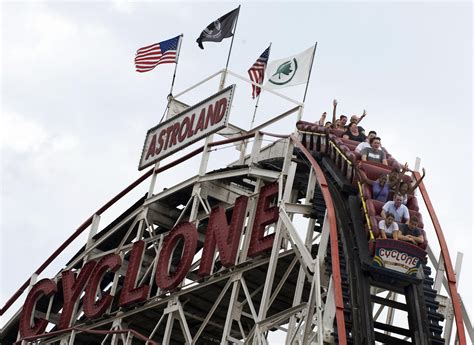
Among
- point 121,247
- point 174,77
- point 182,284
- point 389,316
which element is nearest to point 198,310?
point 182,284

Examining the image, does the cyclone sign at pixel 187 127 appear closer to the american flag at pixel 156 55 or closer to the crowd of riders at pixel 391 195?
the american flag at pixel 156 55

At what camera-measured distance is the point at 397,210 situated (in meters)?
25.3

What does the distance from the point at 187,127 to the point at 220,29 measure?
12.7 ft

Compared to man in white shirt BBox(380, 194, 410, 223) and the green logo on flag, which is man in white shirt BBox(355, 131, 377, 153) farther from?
the green logo on flag

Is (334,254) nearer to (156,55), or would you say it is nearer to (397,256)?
(397,256)

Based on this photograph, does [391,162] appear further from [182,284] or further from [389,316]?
[182,284]

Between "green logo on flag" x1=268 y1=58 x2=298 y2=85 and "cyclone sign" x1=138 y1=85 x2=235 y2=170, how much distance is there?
1.90 metres

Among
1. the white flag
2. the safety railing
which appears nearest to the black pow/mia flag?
the white flag

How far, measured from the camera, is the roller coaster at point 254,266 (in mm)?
24078

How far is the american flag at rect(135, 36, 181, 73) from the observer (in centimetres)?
3753

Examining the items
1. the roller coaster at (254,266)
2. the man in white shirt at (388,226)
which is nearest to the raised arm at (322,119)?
the roller coaster at (254,266)

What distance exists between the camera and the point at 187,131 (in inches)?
1326

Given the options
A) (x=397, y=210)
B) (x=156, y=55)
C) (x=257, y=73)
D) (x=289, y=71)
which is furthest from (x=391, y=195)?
(x=156, y=55)

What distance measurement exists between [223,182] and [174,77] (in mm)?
5553
